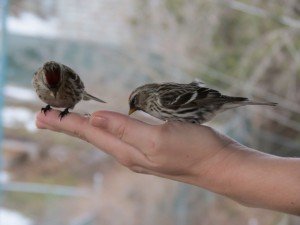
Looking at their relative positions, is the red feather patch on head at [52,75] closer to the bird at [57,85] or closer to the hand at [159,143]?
the bird at [57,85]

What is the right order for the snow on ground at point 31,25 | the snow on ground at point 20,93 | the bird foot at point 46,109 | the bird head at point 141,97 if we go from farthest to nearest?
1. the snow on ground at point 20,93
2. the snow on ground at point 31,25
3. the bird head at point 141,97
4. the bird foot at point 46,109

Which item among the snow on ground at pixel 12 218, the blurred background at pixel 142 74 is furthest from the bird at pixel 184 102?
the snow on ground at pixel 12 218

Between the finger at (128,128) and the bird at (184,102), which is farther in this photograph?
the bird at (184,102)

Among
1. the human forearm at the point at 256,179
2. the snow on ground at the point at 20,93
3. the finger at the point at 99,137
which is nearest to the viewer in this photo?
the human forearm at the point at 256,179

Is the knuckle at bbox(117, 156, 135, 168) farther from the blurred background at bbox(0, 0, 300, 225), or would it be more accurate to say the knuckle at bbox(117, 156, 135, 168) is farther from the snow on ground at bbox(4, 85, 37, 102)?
the snow on ground at bbox(4, 85, 37, 102)

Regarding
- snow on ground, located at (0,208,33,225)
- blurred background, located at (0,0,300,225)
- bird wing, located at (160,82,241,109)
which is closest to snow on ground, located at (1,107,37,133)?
blurred background, located at (0,0,300,225)

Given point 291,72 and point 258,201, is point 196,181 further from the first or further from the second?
point 291,72
